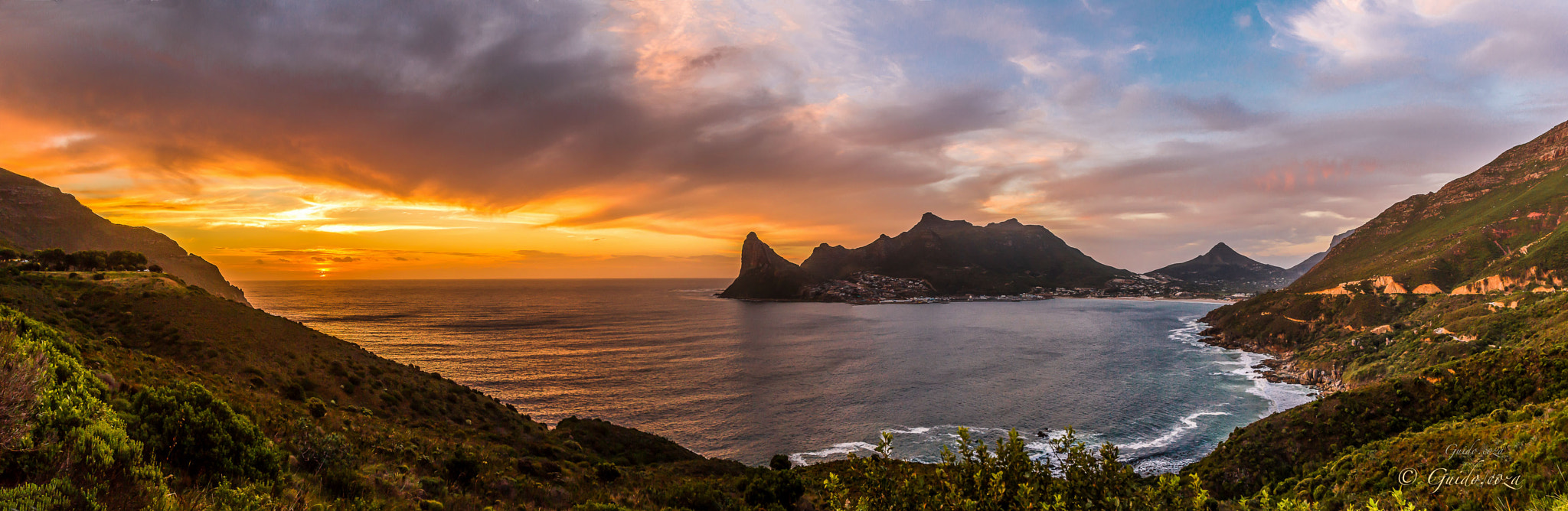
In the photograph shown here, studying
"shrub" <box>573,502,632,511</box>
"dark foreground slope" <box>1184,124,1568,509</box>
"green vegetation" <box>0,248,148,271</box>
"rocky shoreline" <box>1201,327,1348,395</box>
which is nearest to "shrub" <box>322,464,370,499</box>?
"shrub" <box>573,502,632,511</box>

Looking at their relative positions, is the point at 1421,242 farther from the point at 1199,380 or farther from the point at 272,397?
the point at 272,397

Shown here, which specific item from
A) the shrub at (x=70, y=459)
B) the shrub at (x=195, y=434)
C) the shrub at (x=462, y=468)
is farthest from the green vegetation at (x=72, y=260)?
the shrub at (x=70, y=459)

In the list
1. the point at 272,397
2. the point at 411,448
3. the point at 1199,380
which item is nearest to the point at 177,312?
the point at 272,397

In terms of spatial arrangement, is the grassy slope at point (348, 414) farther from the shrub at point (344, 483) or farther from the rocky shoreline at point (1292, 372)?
the rocky shoreline at point (1292, 372)

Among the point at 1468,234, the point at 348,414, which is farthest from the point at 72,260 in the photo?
the point at 1468,234

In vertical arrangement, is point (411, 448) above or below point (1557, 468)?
below

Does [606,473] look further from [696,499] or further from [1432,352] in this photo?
[1432,352]

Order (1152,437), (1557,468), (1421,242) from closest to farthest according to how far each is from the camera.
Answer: (1557,468) < (1152,437) < (1421,242)
